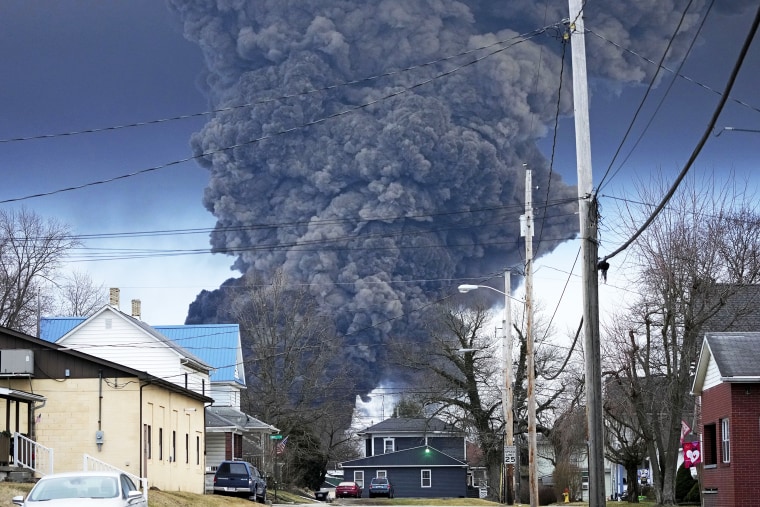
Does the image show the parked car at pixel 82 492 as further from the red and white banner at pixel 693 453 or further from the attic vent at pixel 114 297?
the attic vent at pixel 114 297

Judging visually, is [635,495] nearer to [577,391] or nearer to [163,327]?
[577,391]

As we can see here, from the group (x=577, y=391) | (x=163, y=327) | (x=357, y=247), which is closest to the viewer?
(x=577, y=391)

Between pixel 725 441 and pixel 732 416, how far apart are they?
1737 mm

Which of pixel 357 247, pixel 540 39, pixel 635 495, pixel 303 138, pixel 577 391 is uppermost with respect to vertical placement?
pixel 540 39

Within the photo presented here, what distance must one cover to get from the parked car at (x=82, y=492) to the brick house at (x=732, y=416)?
56.5 feet

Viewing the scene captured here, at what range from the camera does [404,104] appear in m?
142

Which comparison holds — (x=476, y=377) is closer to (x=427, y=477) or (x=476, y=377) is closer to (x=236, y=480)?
(x=427, y=477)

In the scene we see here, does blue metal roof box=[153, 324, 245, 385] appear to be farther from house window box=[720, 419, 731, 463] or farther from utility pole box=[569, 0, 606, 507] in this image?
utility pole box=[569, 0, 606, 507]

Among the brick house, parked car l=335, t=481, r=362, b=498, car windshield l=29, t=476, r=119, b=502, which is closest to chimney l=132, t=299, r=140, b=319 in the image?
parked car l=335, t=481, r=362, b=498

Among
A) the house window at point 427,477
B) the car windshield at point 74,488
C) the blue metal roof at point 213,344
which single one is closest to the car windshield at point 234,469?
the blue metal roof at point 213,344

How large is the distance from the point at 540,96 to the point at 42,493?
441ft

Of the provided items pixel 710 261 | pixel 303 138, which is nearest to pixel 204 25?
pixel 303 138

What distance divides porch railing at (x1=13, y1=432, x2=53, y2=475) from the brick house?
2059 centimetres

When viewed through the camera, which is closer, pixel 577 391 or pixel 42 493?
pixel 42 493
